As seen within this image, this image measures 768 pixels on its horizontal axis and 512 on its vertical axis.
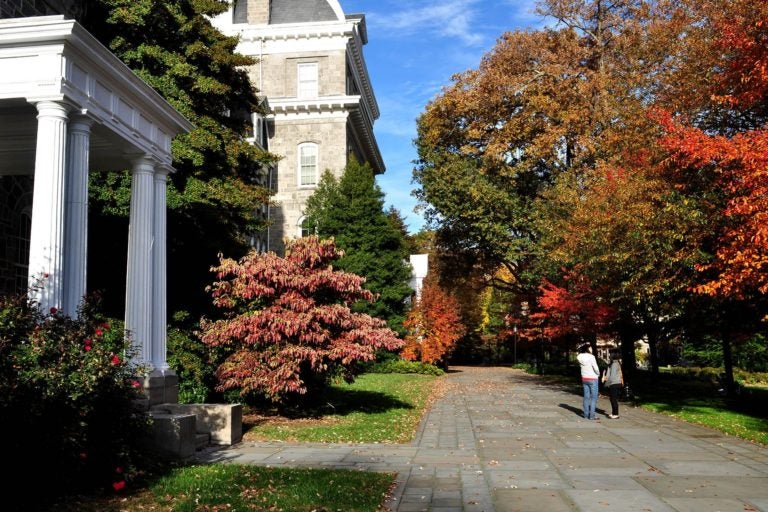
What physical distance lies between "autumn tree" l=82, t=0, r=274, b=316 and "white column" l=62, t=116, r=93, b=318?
621 cm

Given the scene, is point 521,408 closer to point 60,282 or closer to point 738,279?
point 738,279

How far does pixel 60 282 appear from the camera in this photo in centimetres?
871

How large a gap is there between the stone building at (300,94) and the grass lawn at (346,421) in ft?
62.7

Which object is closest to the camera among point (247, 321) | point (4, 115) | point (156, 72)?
point (4, 115)

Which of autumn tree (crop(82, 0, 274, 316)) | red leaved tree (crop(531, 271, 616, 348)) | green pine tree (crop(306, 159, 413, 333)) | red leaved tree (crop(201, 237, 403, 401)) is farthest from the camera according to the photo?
green pine tree (crop(306, 159, 413, 333))

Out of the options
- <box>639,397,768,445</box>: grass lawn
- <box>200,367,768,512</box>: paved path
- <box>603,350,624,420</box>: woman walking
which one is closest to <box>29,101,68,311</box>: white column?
<box>200,367,768,512</box>: paved path

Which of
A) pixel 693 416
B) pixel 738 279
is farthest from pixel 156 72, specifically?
pixel 693 416

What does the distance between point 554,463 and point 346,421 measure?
555cm

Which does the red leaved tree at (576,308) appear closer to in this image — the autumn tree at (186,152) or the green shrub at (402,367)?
the green shrub at (402,367)

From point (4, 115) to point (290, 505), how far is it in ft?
25.2

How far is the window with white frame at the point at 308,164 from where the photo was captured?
3709 centimetres

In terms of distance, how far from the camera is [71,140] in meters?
9.59

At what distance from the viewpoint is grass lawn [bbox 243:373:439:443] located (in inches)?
470

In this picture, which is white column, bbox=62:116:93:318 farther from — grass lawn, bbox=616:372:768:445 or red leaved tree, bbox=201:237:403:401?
grass lawn, bbox=616:372:768:445
